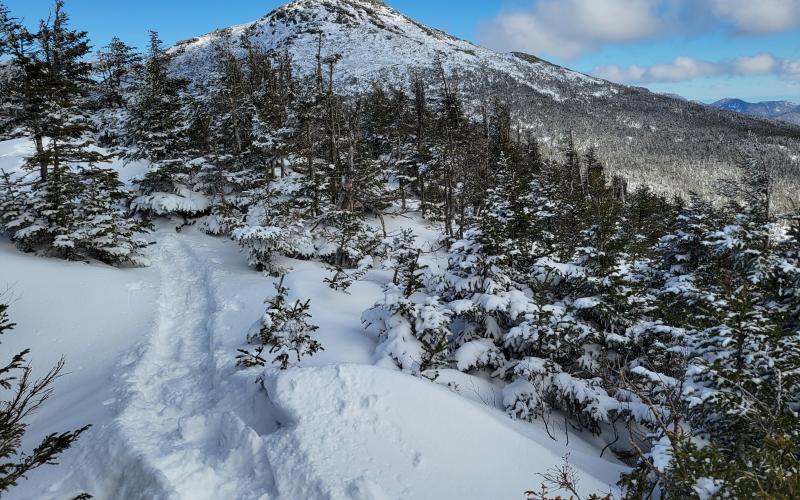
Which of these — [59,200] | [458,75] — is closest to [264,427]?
[59,200]

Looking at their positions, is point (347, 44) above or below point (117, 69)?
above

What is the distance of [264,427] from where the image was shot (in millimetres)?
6633

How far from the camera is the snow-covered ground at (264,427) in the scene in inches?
213

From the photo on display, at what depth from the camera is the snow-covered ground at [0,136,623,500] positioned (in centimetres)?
541

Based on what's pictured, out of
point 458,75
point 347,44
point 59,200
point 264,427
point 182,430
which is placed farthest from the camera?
point 347,44

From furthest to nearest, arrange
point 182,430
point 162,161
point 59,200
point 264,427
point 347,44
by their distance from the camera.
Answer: point 347,44
point 162,161
point 59,200
point 182,430
point 264,427

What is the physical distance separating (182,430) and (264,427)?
1.45m

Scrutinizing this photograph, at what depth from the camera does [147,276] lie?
15914mm

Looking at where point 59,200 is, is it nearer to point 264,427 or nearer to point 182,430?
point 182,430

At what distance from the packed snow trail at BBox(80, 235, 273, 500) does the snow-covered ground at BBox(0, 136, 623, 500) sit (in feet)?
0.08

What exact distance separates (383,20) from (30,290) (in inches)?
8415

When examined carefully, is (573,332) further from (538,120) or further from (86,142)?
(538,120)

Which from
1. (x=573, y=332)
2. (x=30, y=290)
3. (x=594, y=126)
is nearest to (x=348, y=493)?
(x=573, y=332)

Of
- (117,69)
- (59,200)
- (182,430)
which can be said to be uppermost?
(117,69)
